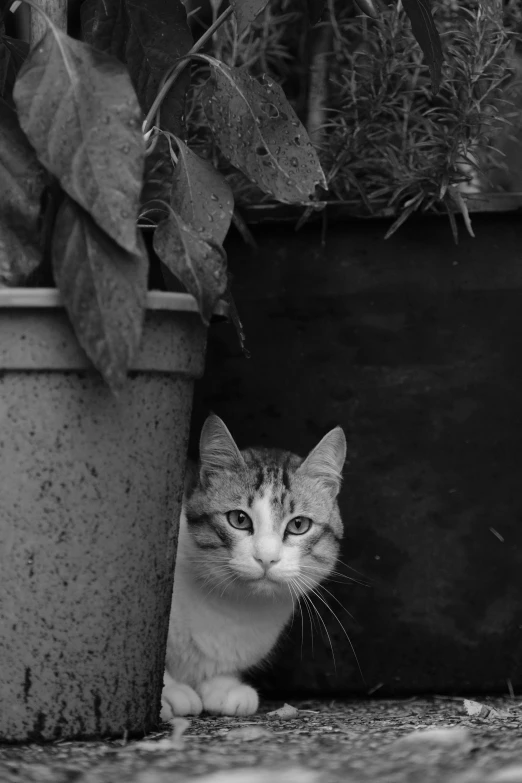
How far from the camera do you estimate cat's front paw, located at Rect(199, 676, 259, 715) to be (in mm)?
1832

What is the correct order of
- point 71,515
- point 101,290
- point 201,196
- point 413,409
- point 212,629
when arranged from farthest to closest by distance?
point 413,409
point 212,629
point 201,196
point 71,515
point 101,290

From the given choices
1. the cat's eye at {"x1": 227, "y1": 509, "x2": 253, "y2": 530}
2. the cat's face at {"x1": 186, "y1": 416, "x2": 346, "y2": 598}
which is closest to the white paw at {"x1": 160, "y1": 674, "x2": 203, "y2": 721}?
the cat's face at {"x1": 186, "y1": 416, "x2": 346, "y2": 598}

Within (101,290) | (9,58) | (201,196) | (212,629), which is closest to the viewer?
(101,290)

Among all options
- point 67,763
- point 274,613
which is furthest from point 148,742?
point 274,613

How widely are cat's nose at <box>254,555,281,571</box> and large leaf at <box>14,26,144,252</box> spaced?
2.70ft

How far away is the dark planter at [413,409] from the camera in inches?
78.3

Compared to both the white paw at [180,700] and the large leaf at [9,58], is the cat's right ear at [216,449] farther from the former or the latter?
the large leaf at [9,58]

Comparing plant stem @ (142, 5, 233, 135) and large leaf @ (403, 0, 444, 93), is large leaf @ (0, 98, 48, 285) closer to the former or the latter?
plant stem @ (142, 5, 233, 135)

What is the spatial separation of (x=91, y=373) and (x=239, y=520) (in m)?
0.74

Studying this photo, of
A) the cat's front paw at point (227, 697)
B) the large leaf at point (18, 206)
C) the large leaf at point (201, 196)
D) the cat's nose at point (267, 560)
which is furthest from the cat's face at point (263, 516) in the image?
the large leaf at point (18, 206)

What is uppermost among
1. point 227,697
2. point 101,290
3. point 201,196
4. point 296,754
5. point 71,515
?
point 201,196

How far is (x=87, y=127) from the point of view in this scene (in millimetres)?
1213

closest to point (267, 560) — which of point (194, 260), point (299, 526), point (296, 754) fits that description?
point (299, 526)

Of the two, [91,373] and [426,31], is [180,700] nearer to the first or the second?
[91,373]
